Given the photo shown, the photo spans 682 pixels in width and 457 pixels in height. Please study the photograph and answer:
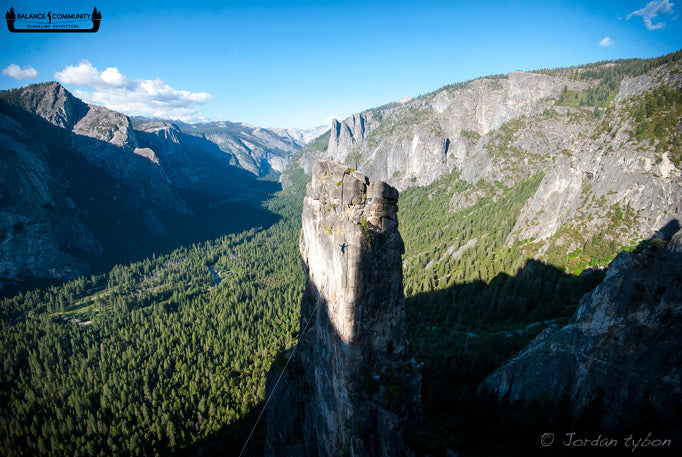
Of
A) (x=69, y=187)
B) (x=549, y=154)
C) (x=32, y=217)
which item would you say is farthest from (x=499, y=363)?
(x=69, y=187)

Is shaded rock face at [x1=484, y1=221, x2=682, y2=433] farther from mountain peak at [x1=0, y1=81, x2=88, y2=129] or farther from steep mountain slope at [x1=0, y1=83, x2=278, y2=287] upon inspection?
mountain peak at [x1=0, y1=81, x2=88, y2=129]

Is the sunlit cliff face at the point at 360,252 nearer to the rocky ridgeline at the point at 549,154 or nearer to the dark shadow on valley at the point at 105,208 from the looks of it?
the rocky ridgeline at the point at 549,154

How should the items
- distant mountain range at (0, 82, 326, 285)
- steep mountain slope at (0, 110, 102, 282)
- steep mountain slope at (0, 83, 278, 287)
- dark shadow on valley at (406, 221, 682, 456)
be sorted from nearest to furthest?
dark shadow on valley at (406, 221, 682, 456)
steep mountain slope at (0, 110, 102, 282)
distant mountain range at (0, 82, 326, 285)
steep mountain slope at (0, 83, 278, 287)

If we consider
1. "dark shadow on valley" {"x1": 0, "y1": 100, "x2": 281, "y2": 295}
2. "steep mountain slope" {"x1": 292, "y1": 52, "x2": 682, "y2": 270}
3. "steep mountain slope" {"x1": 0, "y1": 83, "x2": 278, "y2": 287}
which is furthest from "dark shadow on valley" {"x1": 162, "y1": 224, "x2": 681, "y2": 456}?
"dark shadow on valley" {"x1": 0, "y1": 100, "x2": 281, "y2": 295}

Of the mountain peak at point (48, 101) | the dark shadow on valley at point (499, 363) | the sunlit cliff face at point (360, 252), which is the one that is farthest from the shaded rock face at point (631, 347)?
the mountain peak at point (48, 101)

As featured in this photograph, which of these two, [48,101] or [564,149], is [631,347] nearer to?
[564,149]
